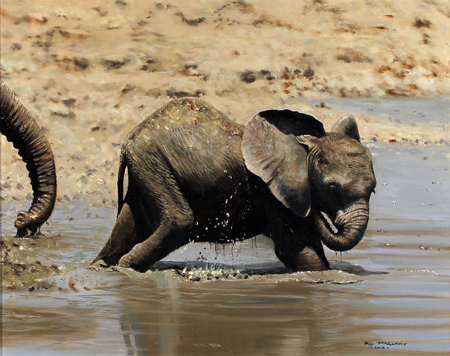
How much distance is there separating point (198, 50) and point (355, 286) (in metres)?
8.77

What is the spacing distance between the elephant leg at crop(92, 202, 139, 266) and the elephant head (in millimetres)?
A: 1187

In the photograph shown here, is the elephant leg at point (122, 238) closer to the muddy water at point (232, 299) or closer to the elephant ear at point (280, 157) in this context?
the muddy water at point (232, 299)

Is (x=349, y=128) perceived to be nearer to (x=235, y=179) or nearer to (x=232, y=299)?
(x=235, y=179)

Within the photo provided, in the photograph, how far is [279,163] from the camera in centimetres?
831

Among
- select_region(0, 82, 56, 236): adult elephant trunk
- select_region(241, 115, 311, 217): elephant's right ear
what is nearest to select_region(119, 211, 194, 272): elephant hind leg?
select_region(241, 115, 311, 217): elephant's right ear

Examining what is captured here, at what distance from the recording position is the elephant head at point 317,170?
8.05m

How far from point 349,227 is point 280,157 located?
839 mm

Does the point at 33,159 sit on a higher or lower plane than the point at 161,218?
higher

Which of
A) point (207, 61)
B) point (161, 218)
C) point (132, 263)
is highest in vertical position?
point (207, 61)

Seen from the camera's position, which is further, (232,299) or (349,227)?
(349,227)

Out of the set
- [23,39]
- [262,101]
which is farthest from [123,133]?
[23,39]

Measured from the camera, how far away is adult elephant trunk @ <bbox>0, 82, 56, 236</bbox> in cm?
781
